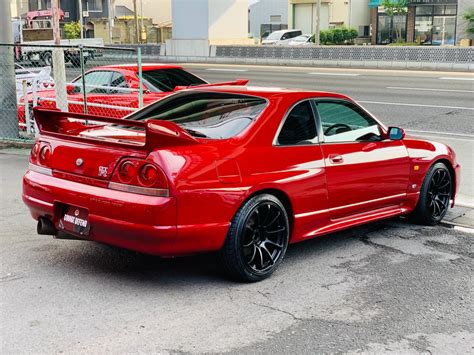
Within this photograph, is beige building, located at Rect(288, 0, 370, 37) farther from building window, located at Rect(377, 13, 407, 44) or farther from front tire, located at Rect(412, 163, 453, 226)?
front tire, located at Rect(412, 163, 453, 226)

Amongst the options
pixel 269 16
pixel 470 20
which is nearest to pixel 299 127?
pixel 470 20

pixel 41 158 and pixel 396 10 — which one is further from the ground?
pixel 396 10

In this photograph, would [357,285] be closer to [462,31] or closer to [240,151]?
[240,151]

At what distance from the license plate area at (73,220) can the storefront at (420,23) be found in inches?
1810

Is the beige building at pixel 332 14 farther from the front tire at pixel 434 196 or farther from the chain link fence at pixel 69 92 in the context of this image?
the front tire at pixel 434 196

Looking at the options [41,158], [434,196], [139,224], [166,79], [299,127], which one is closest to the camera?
[139,224]

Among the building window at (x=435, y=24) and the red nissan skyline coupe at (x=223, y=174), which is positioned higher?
the building window at (x=435, y=24)

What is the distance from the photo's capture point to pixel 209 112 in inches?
213

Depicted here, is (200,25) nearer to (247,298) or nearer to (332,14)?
(332,14)

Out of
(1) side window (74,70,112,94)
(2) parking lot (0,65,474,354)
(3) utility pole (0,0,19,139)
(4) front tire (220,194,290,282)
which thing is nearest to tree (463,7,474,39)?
(1) side window (74,70,112,94)

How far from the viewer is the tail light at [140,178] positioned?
4.52 metres

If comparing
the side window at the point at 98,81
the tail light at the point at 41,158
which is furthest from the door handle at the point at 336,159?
the side window at the point at 98,81

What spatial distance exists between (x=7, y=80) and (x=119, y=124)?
675cm

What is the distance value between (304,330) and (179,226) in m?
1.08
